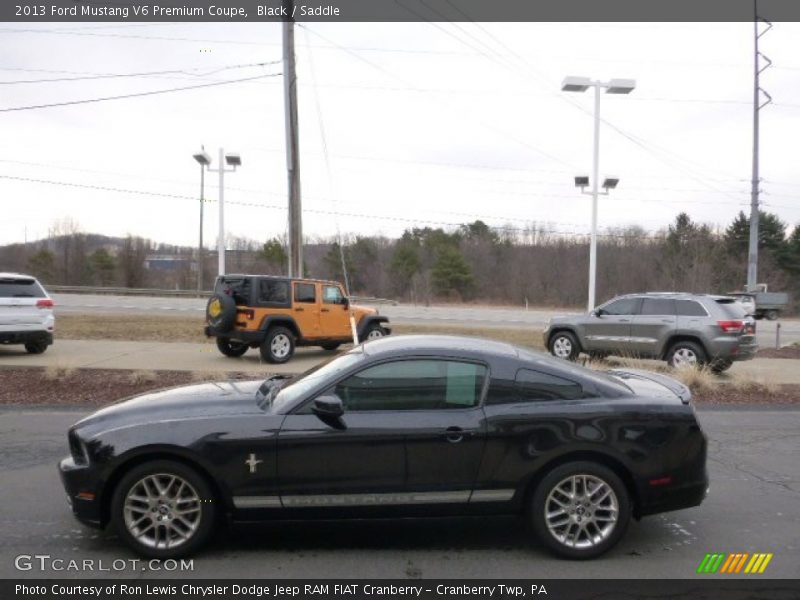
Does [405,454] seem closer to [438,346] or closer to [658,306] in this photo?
[438,346]

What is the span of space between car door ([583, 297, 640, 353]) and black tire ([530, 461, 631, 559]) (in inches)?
432

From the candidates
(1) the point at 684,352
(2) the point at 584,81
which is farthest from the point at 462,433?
(2) the point at 584,81

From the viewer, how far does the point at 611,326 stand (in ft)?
48.8

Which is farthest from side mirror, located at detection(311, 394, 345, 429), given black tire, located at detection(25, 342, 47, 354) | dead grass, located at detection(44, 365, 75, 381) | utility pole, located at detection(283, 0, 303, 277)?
utility pole, located at detection(283, 0, 303, 277)

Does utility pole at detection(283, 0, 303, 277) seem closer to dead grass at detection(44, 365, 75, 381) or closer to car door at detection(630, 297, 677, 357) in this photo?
dead grass at detection(44, 365, 75, 381)

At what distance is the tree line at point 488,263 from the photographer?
6562 cm

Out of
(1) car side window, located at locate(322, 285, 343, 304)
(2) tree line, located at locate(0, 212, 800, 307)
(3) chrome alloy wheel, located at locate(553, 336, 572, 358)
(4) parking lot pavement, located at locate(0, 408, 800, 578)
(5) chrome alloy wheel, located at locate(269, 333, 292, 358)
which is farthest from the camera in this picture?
(2) tree line, located at locate(0, 212, 800, 307)

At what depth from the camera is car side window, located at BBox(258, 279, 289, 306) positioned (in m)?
13.9

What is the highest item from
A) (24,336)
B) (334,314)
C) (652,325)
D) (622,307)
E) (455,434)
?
(622,307)

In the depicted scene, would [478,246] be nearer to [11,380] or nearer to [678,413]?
[11,380]

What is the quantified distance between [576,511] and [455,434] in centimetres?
93

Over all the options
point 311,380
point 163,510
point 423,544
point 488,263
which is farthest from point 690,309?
point 488,263

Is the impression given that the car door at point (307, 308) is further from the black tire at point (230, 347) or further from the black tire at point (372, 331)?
the black tire at point (230, 347)
